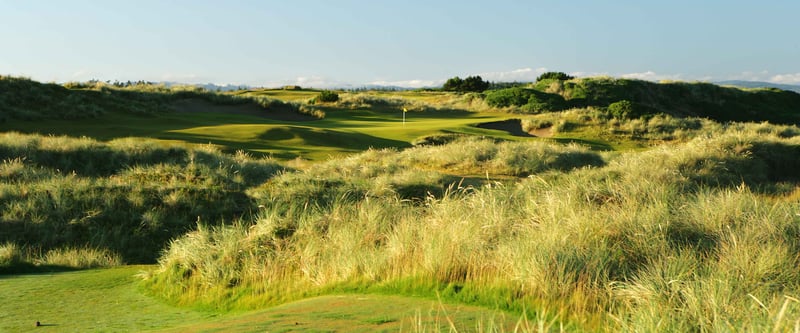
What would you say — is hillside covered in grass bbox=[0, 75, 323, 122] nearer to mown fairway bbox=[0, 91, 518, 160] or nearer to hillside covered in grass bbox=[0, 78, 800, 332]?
hillside covered in grass bbox=[0, 78, 800, 332]

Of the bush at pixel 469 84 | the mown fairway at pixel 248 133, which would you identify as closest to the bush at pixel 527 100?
the mown fairway at pixel 248 133

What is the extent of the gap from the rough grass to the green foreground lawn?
0.32 meters

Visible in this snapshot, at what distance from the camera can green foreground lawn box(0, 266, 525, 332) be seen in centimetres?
399

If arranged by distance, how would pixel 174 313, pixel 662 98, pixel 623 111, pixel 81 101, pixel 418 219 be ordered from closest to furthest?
pixel 174 313
pixel 418 219
pixel 81 101
pixel 623 111
pixel 662 98

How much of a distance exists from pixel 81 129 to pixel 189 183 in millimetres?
12719

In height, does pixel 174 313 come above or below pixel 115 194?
above

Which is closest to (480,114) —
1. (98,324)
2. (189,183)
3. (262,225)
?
(189,183)

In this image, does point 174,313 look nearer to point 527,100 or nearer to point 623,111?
point 623,111

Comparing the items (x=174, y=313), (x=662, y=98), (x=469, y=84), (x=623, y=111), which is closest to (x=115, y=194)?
(x=174, y=313)

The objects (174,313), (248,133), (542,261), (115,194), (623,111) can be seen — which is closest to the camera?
(542,261)

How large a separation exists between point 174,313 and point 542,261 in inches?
120

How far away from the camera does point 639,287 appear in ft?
13.6

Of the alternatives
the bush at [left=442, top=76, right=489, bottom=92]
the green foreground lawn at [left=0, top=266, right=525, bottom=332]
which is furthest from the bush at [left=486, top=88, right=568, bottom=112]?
the green foreground lawn at [left=0, top=266, right=525, bottom=332]

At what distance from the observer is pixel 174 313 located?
548cm
